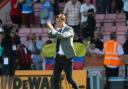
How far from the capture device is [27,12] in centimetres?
2309

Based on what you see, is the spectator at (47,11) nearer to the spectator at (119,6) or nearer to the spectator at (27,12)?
the spectator at (27,12)

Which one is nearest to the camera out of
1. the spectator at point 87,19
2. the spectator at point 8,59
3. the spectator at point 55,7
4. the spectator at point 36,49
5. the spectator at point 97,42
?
the spectator at point 8,59

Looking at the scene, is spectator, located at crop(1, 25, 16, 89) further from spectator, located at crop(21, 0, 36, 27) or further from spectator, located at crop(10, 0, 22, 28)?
spectator, located at crop(10, 0, 22, 28)

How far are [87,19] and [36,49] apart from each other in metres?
1.70

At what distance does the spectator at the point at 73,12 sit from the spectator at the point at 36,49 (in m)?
1.18

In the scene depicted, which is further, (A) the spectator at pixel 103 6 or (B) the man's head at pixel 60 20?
(A) the spectator at pixel 103 6

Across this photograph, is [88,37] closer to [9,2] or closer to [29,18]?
[29,18]

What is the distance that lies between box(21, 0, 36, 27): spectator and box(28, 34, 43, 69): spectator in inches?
81.5

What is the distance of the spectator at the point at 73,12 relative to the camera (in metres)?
21.6

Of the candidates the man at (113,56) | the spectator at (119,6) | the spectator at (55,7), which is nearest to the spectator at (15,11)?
the spectator at (55,7)

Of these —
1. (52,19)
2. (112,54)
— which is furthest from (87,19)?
(112,54)

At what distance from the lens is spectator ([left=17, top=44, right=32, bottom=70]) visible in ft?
65.5

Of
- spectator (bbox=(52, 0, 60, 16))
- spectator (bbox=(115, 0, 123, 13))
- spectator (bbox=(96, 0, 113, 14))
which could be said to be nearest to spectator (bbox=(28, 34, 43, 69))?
spectator (bbox=(52, 0, 60, 16))

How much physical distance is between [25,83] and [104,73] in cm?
220
